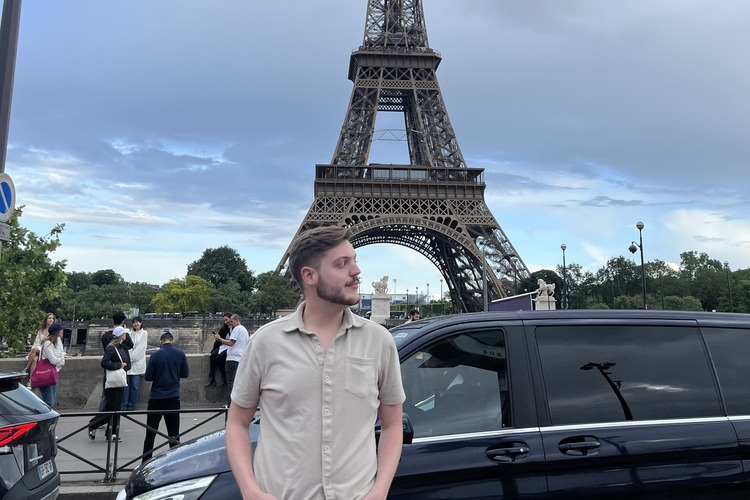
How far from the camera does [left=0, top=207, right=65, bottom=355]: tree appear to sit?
1725 centimetres

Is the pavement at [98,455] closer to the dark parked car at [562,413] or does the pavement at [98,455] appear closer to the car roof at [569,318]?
the dark parked car at [562,413]

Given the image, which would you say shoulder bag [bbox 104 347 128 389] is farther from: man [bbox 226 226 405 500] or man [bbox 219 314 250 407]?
man [bbox 226 226 405 500]

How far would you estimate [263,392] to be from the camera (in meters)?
1.93

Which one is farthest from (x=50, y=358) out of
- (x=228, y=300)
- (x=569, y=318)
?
(x=228, y=300)

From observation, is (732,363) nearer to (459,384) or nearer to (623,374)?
(623,374)

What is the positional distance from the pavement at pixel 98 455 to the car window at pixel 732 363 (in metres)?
4.90

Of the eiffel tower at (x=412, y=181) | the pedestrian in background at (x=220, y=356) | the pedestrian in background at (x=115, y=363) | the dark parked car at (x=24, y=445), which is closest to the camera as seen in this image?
the dark parked car at (x=24, y=445)

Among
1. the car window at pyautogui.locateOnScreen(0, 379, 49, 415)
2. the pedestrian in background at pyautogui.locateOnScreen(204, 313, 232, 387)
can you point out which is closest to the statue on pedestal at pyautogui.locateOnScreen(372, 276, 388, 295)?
the pedestrian in background at pyautogui.locateOnScreen(204, 313, 232, 387)

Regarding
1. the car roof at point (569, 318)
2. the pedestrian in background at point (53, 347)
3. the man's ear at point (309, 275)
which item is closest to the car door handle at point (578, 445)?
the car roof at point (569, 318)

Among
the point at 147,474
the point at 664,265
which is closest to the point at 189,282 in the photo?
the point at 664,265

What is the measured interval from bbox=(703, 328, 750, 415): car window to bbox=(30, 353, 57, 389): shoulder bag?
8883mm

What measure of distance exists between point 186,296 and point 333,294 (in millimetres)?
85846

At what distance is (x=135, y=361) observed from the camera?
30.3 feet

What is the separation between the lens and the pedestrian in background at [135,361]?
360 inches
